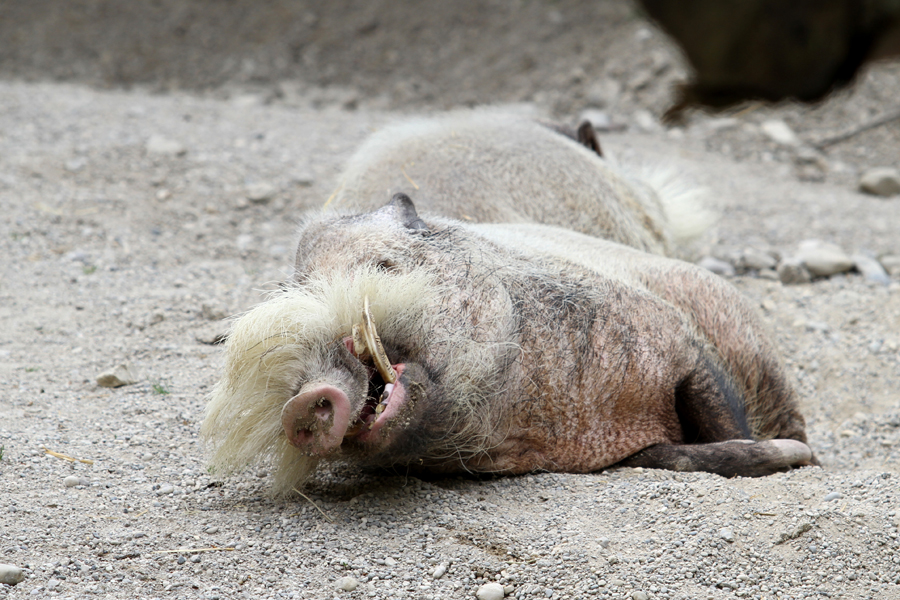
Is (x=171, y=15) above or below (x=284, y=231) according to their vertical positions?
above

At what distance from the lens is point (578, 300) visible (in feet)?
9.52

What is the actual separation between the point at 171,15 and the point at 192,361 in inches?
259

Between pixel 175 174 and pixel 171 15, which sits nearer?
pixel 175 174

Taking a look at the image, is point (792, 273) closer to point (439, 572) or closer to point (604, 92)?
point (439, 572)

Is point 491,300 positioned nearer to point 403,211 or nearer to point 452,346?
point 452,346

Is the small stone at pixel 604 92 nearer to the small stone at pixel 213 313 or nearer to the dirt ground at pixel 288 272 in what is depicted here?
the dirt ground at pixel 288 272

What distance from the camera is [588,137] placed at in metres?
4.86

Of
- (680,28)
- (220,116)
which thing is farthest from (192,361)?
(680,28)

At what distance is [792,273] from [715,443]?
2.19 m

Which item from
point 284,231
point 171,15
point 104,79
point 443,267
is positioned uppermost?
point 171,15

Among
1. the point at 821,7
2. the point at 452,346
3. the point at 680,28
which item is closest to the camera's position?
the point at 452,346

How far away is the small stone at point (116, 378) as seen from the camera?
3.30 metres

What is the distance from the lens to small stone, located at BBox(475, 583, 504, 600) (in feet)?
7.19

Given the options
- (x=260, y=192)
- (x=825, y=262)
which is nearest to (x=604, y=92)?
(x=825, y=262)
